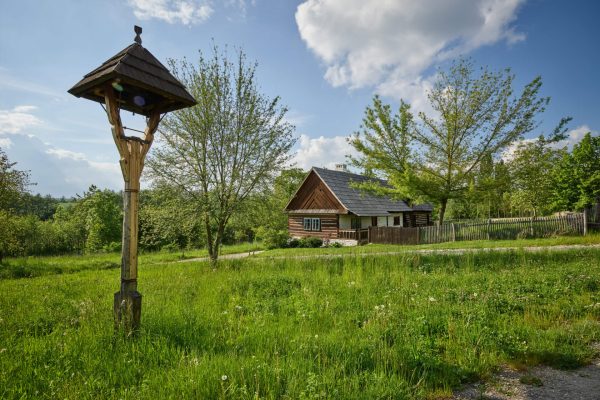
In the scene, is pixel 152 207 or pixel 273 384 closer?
pixel 273 384

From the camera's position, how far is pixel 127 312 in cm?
421

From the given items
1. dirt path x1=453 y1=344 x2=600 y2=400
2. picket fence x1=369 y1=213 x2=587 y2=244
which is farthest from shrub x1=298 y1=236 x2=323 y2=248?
dirt path x1=453 y1=344 x2=600 y2=400

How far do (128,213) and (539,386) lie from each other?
19.0 ft

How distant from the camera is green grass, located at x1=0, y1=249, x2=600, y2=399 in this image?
2953 millimetres

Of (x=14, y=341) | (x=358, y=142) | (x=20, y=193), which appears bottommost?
(x=14, y=341)

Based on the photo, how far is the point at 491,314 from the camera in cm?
519

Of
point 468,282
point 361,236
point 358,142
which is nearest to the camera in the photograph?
point 468,282

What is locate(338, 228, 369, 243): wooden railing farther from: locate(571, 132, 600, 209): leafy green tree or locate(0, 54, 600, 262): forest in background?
locate(571, 132, 600, 209): leafy green tree

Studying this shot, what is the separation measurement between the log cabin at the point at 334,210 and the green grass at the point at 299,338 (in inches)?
801

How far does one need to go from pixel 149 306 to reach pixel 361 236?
75.3ft

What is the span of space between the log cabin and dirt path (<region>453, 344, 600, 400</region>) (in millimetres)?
22832

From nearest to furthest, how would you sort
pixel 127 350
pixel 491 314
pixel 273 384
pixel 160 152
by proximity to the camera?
pixel 273 384 < pixel 127 350 < pixel 491 314 < pixel 160 152

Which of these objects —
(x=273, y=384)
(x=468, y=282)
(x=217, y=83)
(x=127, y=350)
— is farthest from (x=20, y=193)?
(x=468, y=282)

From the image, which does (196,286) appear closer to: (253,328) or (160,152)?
(253,328)
